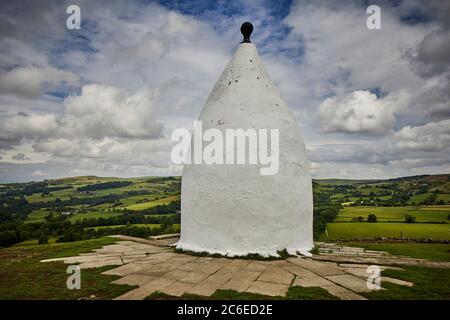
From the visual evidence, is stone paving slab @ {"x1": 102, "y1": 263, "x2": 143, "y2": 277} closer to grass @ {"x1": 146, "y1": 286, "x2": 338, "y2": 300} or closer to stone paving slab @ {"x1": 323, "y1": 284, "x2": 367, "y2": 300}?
grass @ {"x1": 146, "y1": 286, "x2": 338, "y2": 300}

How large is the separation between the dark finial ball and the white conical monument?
419 mm

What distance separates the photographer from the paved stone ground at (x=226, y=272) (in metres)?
5.15

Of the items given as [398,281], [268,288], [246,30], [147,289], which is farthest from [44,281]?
[246,30]

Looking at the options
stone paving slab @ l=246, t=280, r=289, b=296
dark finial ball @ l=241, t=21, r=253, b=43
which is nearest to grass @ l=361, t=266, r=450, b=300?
stone paving slab @ l=246, t=280, r=289, b=296

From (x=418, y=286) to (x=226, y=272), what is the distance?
351cm

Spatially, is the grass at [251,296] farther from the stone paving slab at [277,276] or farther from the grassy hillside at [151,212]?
the grassy hillside at [151,212]

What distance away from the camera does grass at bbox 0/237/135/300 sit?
491 centimetres

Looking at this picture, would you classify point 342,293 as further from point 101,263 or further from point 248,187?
point 101,263

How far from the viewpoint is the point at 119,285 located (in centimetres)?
534

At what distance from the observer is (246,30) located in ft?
31.8

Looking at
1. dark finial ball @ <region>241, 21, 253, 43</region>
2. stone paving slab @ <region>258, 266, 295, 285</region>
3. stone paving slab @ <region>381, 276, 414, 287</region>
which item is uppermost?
dark finial ball @ <region>241, 21, 253, 43</region>
